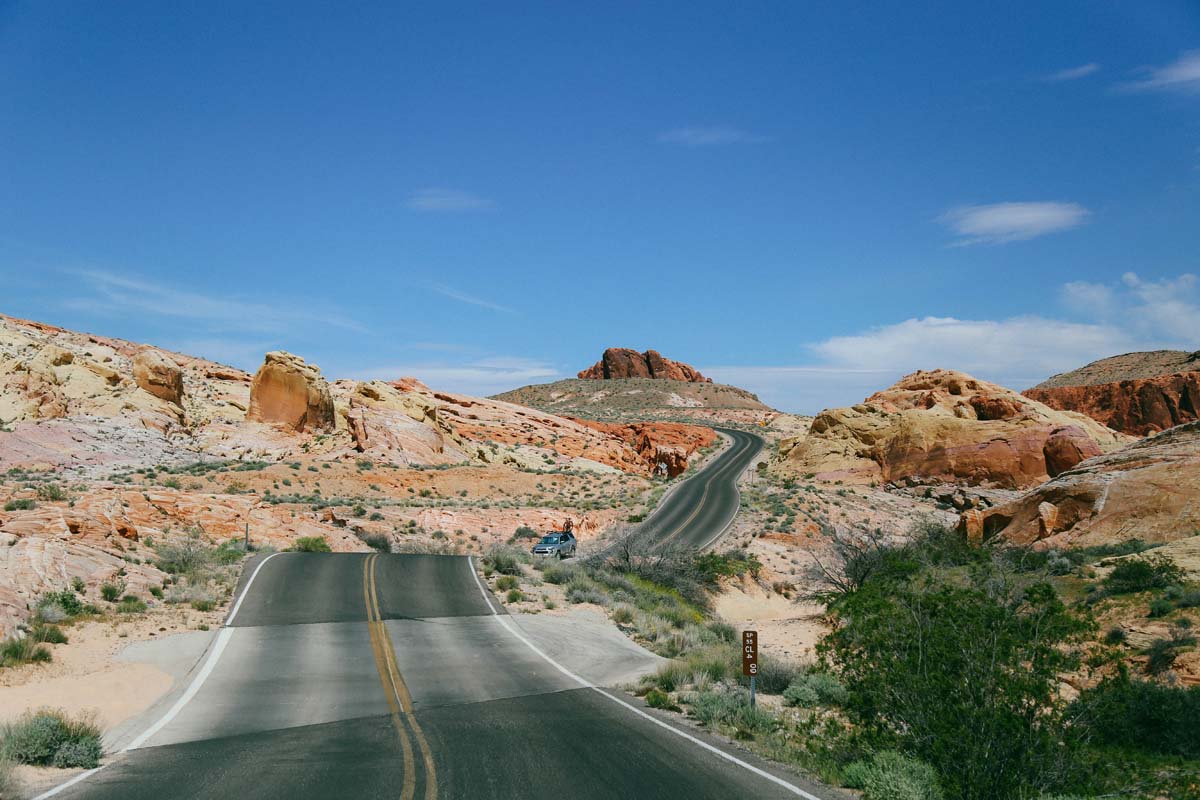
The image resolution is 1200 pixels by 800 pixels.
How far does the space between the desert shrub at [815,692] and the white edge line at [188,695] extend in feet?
33.5

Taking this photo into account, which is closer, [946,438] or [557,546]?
[557,546]

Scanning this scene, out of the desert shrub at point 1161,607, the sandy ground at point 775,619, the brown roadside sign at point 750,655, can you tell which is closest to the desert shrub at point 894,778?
the brown roadside sign at point 750,655

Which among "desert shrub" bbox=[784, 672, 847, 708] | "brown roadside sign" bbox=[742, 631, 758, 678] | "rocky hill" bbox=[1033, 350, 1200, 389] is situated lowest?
"desert shrub" bbox=[784, 672, 847, 708]

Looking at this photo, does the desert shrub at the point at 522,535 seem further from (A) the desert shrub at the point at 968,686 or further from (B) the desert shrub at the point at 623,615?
(A) the desert shrub at the point at 968,686

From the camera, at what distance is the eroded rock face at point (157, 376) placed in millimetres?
61750

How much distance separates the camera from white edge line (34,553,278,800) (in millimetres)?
8492

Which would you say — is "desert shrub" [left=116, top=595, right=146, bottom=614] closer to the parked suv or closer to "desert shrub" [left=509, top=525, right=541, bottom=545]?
the parked suv

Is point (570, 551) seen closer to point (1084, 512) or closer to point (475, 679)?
point (1084, 512)

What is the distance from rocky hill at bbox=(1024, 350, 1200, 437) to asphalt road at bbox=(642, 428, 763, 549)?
5852 centimetres

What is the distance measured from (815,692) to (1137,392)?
11079 cm

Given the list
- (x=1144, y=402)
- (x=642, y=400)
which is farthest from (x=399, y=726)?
(x=642, y=400)

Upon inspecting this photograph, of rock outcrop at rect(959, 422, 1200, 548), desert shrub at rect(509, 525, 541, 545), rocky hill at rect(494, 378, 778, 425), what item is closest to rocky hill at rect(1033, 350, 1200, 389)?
rocky hill at rect(494, 378, 778, 425)

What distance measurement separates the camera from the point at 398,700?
1274cm

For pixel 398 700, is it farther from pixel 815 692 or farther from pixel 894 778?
pixel 894 778
